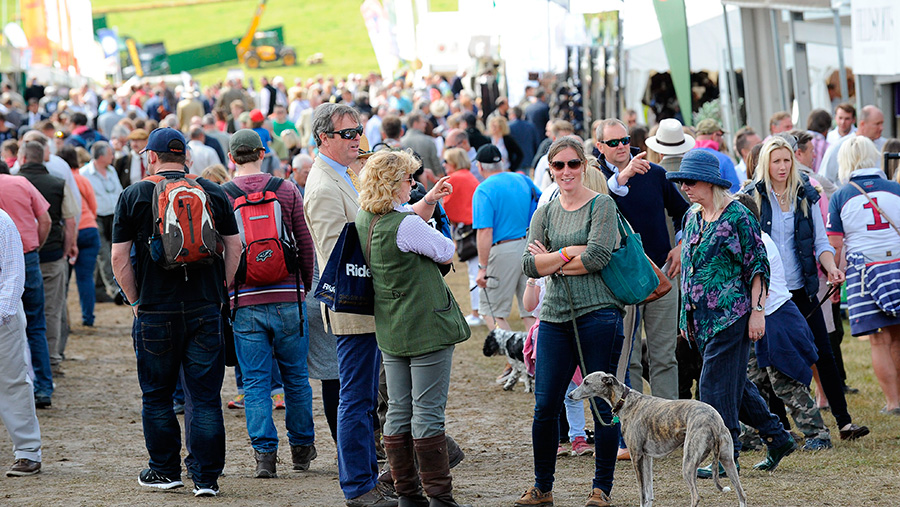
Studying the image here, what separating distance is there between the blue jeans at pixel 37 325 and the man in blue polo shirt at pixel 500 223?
3568 millimetres

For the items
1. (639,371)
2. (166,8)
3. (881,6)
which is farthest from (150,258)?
(166,8)

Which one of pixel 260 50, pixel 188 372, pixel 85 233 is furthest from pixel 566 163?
pixel 260 50

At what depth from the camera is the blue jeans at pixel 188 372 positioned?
19.2 ft

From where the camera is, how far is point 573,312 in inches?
212

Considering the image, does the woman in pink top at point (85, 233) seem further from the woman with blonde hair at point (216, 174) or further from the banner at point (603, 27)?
the banner at point (603, 27)

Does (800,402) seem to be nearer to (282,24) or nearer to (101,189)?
(101,189)

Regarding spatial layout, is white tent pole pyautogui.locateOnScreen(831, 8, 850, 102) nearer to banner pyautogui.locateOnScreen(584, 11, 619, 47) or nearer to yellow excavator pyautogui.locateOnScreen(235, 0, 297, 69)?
banner pyautogui.locateOnScreen(584, 11, 619, 47)

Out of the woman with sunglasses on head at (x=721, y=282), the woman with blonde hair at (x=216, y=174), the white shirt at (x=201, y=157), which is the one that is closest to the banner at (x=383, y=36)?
the white shirt at (x=201, y=157)

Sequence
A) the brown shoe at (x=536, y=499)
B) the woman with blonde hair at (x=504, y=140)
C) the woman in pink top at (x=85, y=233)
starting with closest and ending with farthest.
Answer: the brown shoe at (x=536, y=499), the woman in pink top at (x=85, y=233), the woman with blonde hair at (x=504, y=140)

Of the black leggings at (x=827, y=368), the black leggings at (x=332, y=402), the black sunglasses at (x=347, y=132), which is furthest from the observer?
the black leggings at (x=827, y=368)

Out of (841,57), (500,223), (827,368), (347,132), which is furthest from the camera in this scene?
(841,57)

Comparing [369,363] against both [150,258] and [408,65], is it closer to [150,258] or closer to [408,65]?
[150,258]

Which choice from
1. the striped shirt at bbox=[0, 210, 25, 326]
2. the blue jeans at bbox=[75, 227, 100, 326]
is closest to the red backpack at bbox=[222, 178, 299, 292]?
the striped shirt at bbox=[0, 210, 25, 326]

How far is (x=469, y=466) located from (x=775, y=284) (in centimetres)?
209
